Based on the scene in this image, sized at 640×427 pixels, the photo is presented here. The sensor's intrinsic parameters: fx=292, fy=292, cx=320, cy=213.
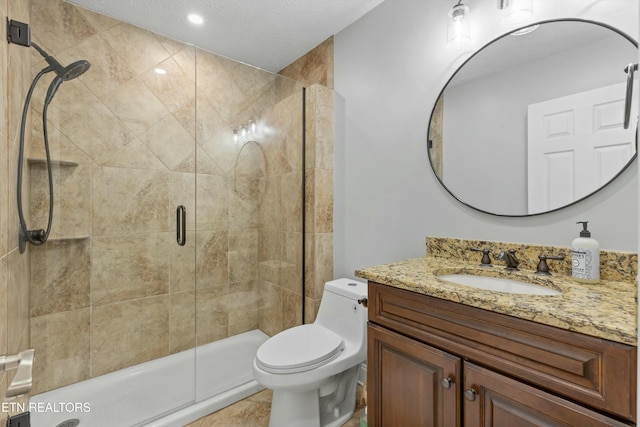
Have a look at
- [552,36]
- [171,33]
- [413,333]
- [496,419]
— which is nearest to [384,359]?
[413,333]

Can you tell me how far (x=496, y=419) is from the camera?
0.82 m

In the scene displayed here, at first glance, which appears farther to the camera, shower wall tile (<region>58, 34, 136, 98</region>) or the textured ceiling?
the textured ceiling

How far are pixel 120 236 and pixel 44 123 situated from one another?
0.72 m

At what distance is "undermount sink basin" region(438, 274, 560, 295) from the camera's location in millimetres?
1074

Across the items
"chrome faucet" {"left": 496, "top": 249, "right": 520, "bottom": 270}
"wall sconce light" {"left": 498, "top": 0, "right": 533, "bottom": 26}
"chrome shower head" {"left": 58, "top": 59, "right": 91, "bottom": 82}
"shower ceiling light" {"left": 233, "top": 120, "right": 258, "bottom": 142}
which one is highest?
"wall sconce light" {"left": 498, "top": 0, "right": 533, "bottom": 26}

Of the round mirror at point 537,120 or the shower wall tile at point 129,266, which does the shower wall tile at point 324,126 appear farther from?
the shower wall tile at point 129,266

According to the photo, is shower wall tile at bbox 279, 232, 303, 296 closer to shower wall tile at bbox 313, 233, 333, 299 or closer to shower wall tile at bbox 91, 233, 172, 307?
shower wall tile at bbox 313, 233, 333, 299

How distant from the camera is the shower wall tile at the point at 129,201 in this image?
1758mm

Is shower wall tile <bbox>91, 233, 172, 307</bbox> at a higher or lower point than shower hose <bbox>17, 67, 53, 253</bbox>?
lower

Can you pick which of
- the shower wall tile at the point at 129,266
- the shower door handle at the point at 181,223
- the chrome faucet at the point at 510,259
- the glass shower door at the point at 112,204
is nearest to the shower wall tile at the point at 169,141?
the glass shower door at the point at 112,204

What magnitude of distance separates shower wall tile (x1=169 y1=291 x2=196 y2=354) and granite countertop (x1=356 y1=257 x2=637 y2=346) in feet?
4.63

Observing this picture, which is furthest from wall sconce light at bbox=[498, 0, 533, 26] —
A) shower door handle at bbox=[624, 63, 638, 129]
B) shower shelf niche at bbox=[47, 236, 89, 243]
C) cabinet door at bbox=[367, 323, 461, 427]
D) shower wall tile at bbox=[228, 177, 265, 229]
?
shower shelf niche at bbox=[47, 236, 89, 243]

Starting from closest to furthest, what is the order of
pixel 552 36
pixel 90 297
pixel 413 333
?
1. pixel 413 333
2. pixel 552 36
3. pixel 90 297

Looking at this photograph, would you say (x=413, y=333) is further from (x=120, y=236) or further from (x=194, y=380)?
(x=120, y=236)
